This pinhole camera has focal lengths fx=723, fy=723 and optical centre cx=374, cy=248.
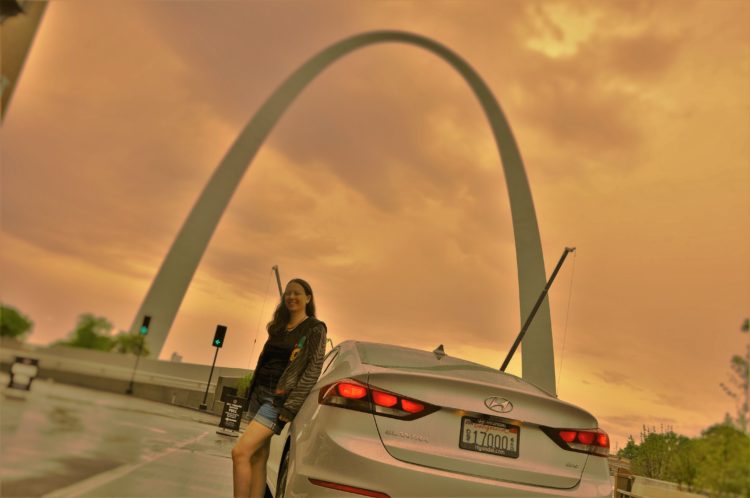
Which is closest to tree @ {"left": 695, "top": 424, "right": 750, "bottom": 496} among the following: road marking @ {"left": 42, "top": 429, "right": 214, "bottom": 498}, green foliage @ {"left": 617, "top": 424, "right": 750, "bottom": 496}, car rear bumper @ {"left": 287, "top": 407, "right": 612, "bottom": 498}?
green foliage @ {"left": 617, "top": 424, "right": 750, "bottom": 496}

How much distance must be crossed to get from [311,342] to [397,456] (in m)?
1.40

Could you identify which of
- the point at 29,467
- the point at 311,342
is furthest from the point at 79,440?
the point at 311,342

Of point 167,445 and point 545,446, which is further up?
point 545,446

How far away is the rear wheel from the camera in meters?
4.29

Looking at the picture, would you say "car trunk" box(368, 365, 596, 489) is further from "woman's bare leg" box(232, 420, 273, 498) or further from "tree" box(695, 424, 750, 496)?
"tree" box(695, 424, 750, 496)

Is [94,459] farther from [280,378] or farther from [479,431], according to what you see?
[479,431]

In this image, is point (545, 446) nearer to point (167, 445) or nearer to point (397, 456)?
point (397, 456)

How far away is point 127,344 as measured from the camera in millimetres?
44531

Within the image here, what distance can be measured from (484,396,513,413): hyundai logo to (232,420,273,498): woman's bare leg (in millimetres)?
1730

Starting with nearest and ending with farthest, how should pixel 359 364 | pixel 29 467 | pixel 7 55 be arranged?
pixel 7 55 → pixel 359 364 → pixel 29 467

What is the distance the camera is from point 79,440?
8.70 meters

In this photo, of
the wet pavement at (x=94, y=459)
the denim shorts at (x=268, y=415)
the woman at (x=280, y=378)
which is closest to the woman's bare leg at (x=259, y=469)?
the woman at (x=280, y=378)

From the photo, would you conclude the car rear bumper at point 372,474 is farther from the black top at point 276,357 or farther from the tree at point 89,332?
the tree at point 89,332

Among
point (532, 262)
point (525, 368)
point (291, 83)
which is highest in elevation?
point (291, 83)
